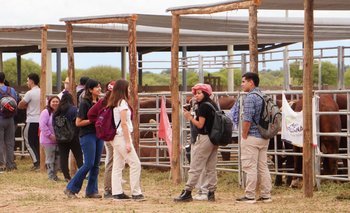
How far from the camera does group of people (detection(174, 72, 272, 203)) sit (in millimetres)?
12227

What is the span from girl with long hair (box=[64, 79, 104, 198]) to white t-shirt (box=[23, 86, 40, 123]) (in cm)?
535

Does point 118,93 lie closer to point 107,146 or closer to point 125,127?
point 125,127

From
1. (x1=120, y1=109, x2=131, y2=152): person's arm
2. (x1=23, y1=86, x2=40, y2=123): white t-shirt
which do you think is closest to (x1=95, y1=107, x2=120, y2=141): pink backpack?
(x1=120, y1=109, x2=131, y2=152): person's arm

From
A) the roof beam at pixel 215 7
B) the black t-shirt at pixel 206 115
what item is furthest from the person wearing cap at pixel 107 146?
the roof beam at pixel 215 7

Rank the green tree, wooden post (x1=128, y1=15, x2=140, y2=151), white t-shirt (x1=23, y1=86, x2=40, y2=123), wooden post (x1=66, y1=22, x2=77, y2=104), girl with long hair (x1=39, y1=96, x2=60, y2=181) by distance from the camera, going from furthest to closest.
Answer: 1. the green tree
2. white t-shirt (x1=23, y1=86, x2=40, y2=123)
3. wooden post (x1=66, y1=22, x2=77, y2=104)
4. girl with long hair (x1=39, y1=96, x2=60, y2=181)
5. wooden post (x1=128, y1=15, x2=140, y2=151)

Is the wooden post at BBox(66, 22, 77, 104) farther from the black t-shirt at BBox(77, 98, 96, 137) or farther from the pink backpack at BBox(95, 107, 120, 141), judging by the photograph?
the pink backpack at BBox(95, 107, 120, 141)

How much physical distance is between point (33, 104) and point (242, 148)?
7.25m

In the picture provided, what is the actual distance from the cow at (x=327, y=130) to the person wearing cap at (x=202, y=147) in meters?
2.19

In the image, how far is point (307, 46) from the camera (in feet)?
41.8

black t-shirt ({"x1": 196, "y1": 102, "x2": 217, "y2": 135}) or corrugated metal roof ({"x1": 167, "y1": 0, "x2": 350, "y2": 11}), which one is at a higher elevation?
corrugated metal roof ({"x1": 167, "y1": 0, "x2": 350, "y2": 11})

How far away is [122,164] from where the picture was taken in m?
12.6

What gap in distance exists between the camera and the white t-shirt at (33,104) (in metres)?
18.6

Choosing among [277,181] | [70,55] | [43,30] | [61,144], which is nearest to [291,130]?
[277,181]

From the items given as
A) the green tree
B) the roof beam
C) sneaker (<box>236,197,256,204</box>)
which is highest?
the green tree
